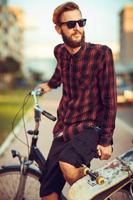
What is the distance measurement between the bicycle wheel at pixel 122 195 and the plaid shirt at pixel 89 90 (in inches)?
13.0

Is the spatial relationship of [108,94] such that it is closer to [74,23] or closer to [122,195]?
[74,23]

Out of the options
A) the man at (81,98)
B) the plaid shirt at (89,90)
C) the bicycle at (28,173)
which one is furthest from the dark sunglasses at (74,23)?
the bicycle at (28,173)

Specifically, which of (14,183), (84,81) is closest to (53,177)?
(14,183)

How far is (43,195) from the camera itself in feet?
12.5

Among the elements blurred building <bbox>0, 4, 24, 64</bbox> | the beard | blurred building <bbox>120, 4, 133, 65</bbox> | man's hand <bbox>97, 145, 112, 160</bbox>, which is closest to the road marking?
blurred building <bbox>120, 4, 133, 65</bbox>

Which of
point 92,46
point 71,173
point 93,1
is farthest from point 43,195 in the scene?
point 93,1

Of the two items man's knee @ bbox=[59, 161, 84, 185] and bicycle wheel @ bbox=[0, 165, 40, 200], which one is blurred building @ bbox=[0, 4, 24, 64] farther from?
man's knee @ bbox=[59, 161, 84, 185]

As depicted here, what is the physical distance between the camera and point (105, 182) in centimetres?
343

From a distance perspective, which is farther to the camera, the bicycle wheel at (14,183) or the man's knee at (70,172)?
the bicycle wheel at (14,183)

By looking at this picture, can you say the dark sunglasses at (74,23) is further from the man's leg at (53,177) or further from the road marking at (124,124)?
the road marking at (124,124)

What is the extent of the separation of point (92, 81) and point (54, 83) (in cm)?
44

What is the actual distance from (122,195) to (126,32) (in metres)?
1.75

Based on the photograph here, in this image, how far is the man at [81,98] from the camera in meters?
3.51

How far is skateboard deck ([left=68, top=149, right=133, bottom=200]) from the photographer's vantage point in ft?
11.2
